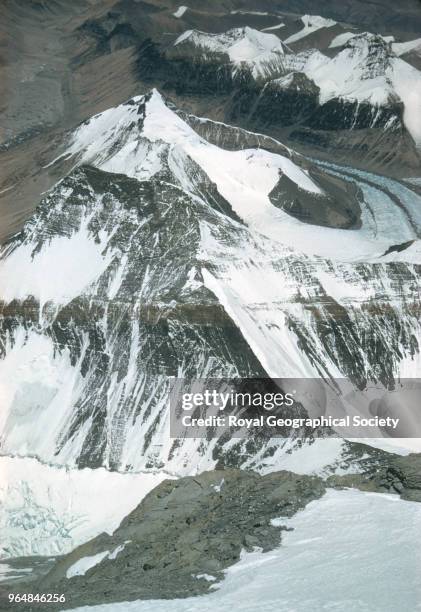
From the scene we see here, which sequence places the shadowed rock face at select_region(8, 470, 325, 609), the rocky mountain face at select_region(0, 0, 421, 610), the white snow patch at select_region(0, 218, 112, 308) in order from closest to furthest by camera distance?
the shadowed rock face at select_region(8, 470, 325, 609) < the rocky mountain face at select_region(0, 0, 421, 610) < the white snow patch at select_region(0, 218, 112, 308)

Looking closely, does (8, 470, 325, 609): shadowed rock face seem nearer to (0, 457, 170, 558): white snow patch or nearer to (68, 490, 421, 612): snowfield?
(68, 490, 421, 612): snowfield

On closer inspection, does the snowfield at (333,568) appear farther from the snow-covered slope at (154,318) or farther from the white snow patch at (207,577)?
the snow-covered slope at (154,318)

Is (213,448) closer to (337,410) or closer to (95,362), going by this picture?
(337,410)

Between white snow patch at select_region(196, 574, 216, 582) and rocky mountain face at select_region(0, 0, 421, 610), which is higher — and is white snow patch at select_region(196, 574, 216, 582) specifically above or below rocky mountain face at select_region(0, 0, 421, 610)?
below

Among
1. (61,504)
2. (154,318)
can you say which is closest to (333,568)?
(61,504)

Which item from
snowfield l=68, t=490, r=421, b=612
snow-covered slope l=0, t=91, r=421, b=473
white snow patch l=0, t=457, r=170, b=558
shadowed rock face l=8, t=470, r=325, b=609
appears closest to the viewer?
snowfield l=68, t=490, r=421, b=612

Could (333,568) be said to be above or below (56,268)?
below

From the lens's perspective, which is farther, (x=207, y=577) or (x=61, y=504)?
(x=61, y=504)

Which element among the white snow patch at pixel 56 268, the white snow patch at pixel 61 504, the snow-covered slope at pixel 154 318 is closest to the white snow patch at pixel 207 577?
the white snow patch at pixel 61 504

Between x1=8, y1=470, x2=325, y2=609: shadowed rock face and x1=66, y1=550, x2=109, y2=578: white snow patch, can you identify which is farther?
x1=66, y1=550, x2=109, y2=578: white snow patch

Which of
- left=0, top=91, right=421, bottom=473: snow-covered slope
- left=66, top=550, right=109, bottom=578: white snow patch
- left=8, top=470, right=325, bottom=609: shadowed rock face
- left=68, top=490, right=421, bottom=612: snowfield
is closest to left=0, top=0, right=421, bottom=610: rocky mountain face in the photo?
left=0, top=91, right=421, bottom=473: snow-covered slope

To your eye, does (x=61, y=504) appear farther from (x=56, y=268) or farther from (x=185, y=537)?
(x=185, y=537)
